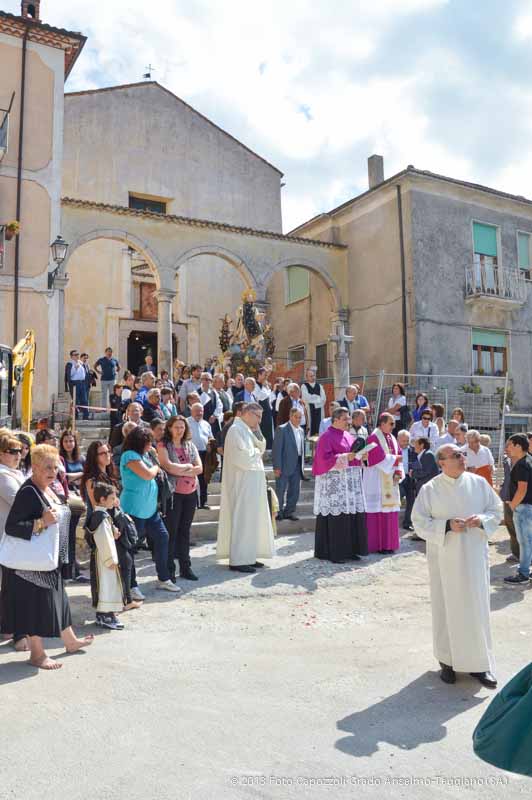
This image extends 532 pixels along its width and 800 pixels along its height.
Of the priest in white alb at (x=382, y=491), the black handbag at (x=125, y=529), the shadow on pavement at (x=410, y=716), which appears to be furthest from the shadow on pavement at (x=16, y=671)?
the priest in white alb at (x=382, y=491)

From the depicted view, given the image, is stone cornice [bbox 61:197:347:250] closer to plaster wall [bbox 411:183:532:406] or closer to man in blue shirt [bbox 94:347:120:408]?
plaster wall [bbox 411:183:532:406]

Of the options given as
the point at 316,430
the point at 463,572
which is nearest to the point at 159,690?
the point at 463,572

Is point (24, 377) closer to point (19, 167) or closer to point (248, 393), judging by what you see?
point (248, 393)

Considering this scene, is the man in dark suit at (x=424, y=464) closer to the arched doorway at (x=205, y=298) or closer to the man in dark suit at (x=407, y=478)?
the man in dark suit at (x=407, y=478)

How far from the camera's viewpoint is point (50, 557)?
459 cm

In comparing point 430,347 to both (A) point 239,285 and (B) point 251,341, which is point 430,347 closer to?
(B) point 251,341

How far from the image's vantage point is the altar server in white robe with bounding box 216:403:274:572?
25.0 feet

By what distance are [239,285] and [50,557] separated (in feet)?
70.4

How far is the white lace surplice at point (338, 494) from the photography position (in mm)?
8203

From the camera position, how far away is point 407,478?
10258 millimetres

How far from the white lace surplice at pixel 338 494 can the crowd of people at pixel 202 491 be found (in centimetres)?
1

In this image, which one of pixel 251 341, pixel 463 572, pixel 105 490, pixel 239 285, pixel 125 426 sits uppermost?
pixel 239 285

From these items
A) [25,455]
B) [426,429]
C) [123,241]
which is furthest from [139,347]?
[25,455]

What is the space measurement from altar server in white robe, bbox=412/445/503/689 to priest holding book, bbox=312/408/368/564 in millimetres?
3342
